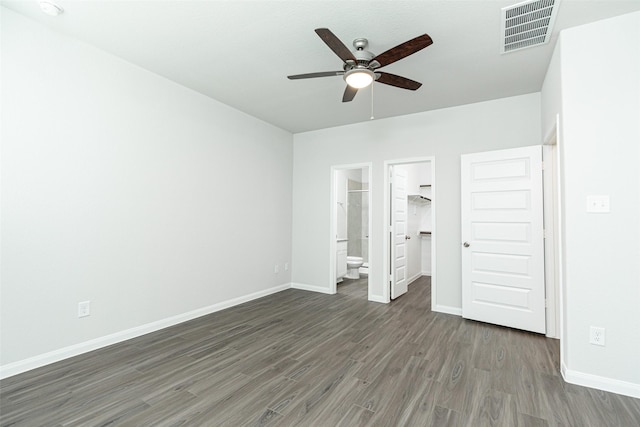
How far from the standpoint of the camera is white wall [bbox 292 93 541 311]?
3.89 metres

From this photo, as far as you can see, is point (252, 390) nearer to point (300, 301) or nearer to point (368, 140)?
point (300, 301)

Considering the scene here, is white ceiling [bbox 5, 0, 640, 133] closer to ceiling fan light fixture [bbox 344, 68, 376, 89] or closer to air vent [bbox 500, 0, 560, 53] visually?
air vent [bbox 500, 0, 560, 53]

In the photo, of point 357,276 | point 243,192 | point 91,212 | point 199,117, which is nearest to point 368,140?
point 243,192

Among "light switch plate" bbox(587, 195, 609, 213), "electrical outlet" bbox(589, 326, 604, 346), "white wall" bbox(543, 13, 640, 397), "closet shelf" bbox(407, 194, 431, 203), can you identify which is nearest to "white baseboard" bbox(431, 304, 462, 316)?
"white wall" bbox(543, 13, 640, 397)

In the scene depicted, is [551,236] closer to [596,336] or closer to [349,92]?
[596,336]

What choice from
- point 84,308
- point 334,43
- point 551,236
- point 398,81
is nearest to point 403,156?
point 398,81

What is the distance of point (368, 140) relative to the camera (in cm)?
486

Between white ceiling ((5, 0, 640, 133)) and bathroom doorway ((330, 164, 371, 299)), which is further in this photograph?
bathroom doorway ((330, 164, 371, 299))

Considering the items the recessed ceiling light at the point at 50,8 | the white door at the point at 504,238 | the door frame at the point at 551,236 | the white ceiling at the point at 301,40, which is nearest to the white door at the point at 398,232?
the white door at the point at 504,238

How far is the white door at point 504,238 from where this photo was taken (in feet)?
11.2

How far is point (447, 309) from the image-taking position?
411 centimetres

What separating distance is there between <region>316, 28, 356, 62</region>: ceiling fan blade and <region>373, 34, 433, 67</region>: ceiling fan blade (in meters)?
0.24

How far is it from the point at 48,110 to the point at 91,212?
36.7 inches

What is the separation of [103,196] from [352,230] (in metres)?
5.24
